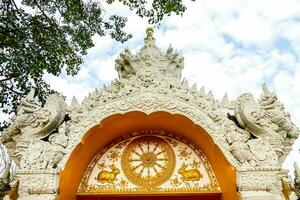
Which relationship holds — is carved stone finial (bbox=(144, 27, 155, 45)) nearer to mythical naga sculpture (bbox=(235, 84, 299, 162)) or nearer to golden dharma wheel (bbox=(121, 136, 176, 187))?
golden dharma wheel (bbox=(121, 136, 176, 187))

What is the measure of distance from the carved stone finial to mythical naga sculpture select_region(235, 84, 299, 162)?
206cm

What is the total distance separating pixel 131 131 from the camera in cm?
636

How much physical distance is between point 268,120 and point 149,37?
8.76 ft

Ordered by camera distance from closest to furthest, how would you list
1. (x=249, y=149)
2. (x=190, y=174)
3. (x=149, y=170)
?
1. (x=249, y=149)
2. (x=190, y=174)
3. (x=149, y=170)

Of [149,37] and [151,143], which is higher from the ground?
[149,37]

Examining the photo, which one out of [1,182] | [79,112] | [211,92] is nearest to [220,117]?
[211,92]

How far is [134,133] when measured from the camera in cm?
641

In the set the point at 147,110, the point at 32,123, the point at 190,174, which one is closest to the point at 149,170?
the point at 190,174

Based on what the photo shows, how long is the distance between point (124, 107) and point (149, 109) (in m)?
0.34

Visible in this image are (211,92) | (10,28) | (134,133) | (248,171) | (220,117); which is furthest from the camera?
(10,28)

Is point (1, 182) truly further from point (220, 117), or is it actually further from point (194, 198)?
point (220, 117)

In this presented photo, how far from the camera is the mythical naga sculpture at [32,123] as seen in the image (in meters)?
5.60

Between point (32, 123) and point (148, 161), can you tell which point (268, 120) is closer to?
point (148, 161)

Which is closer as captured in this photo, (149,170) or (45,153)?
(45,153)
